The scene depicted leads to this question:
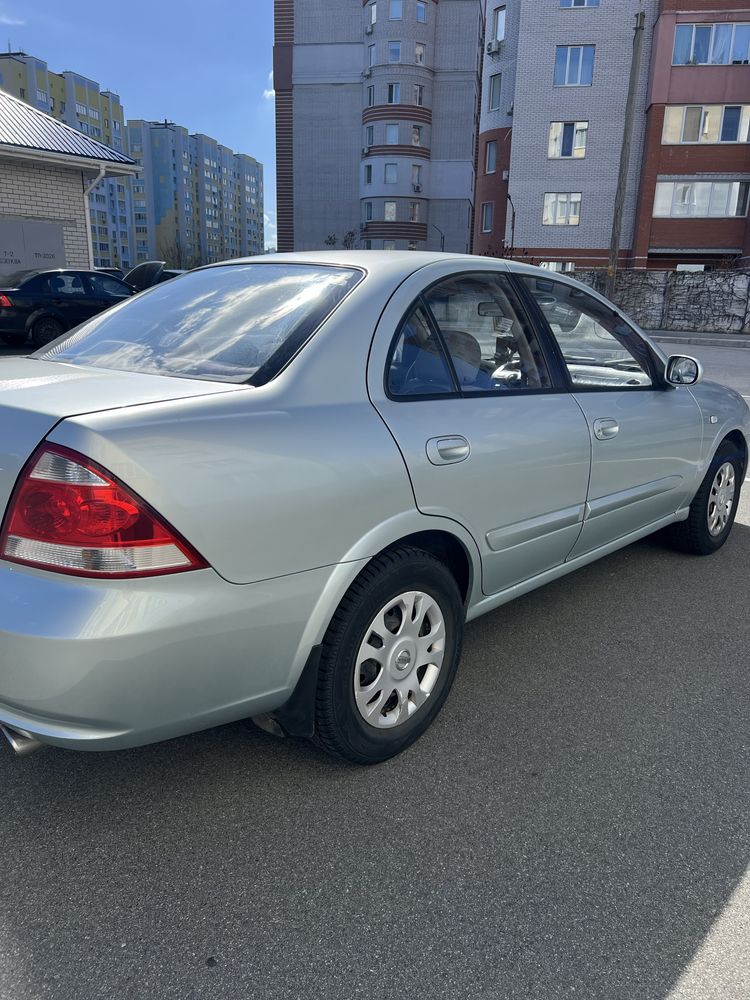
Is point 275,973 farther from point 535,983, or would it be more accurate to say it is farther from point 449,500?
point 449,500

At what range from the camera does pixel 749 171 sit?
3309cm

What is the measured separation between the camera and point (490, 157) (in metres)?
41.4

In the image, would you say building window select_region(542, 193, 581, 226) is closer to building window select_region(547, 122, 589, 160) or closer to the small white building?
building window select_region(547, 122, 589, 160)

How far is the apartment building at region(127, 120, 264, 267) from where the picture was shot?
11706cm

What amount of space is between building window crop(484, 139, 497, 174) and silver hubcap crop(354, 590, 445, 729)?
42.8 meters

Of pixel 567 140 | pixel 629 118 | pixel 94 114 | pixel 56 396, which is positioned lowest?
pixel 56 396

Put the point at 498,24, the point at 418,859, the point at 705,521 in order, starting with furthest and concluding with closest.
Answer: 1. the point at 498,24
2. the point at 705,521
3. the point at 418,859

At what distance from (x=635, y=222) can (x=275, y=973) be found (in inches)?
1478

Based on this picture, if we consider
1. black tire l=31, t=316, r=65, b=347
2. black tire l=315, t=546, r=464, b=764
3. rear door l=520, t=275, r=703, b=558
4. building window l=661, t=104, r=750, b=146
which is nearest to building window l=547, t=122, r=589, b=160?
building window l=661, t=104, r=750, b=146

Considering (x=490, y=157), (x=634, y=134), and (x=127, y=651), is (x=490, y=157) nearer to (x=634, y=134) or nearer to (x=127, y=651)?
(x=634, y=134)

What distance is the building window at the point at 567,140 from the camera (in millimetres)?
35531

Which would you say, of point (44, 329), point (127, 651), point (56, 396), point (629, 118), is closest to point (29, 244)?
point (44, 329)

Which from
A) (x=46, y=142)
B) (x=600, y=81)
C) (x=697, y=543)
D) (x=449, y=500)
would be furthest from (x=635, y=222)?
(x=449, y=500)

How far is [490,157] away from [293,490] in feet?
143
